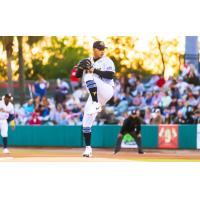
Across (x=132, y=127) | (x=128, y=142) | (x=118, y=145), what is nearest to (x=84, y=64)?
(x=118, y=145)

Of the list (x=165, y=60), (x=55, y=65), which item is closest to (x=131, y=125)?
(x=165, y=60)

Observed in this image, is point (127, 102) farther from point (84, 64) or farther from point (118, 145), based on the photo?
point (84, 64)

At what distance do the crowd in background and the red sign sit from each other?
144mm

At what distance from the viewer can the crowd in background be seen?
14.3m

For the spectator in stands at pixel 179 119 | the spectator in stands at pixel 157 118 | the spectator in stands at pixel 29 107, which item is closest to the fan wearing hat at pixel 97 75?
the spectator in stands at pixel 29 107

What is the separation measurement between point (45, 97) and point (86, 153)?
15.4 feet

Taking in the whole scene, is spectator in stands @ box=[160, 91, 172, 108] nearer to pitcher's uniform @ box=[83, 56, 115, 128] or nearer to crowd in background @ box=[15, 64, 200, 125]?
crowd in background @ box=[15, 64, 200, 125]

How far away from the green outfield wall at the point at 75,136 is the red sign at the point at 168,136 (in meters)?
0.07

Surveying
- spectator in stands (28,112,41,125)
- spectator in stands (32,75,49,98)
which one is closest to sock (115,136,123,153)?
spectator in stands (28,112,41,125)

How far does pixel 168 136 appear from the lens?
14930mm

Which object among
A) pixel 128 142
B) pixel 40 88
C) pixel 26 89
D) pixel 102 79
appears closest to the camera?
pixel 102 79

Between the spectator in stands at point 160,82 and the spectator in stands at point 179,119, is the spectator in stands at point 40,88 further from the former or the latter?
the spectator in stands at point 179,119

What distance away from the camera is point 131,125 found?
1398 cm

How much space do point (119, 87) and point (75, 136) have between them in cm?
382
